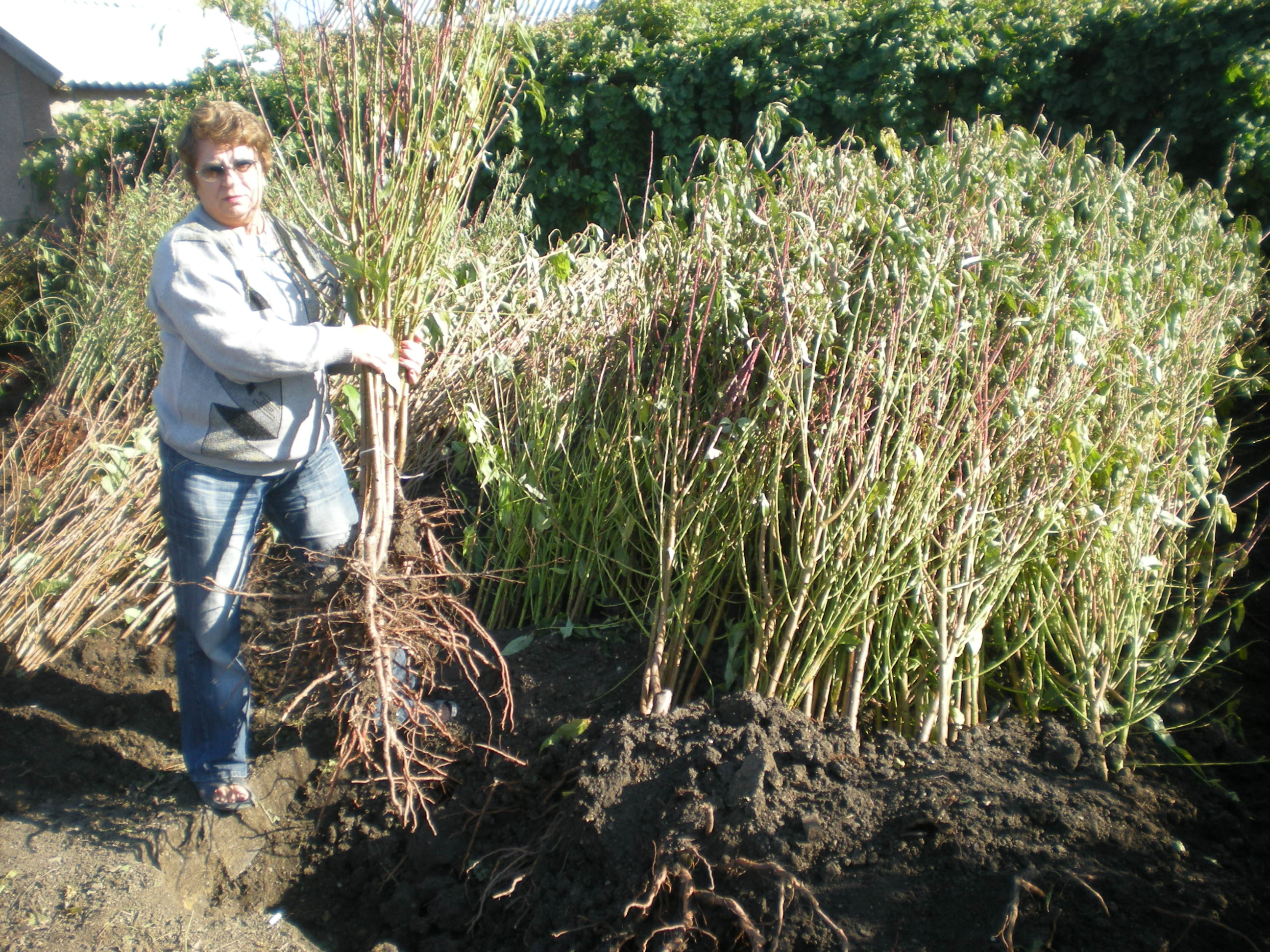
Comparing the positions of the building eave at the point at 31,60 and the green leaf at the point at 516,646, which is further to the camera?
the building eave at the point at 31,60

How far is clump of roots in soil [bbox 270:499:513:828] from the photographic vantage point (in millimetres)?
2264

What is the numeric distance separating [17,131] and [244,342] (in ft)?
35.9

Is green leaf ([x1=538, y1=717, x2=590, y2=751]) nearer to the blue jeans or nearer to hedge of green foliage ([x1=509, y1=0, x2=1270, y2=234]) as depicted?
the blue jeans

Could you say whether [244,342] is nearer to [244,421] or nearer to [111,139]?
[244,421]

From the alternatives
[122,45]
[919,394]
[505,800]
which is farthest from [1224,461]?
[122,45]

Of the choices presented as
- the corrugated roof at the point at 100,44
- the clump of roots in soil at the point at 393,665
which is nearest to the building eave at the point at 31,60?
the corrugated roof at the point at 100,44

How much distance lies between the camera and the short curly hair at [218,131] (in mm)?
2068

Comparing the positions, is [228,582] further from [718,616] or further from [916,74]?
[916,74]

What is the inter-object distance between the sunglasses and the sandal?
171cm

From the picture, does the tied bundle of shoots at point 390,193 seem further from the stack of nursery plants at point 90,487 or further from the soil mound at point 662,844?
the stack of nursery plants at point 90,487

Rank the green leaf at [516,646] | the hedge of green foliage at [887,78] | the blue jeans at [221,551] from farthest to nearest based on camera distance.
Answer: the hedge of green foliage at [887,78], the green leaf at [516,646], the blue jeans at [221,551]

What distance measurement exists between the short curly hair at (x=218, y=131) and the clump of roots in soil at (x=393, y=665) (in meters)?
1.09

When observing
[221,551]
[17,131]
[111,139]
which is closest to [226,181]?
[221,551]

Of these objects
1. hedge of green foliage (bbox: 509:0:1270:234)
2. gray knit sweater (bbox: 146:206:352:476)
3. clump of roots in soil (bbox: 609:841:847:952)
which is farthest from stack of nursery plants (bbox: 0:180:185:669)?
clump of roots in soil (bbox: 609:841:847:952)
